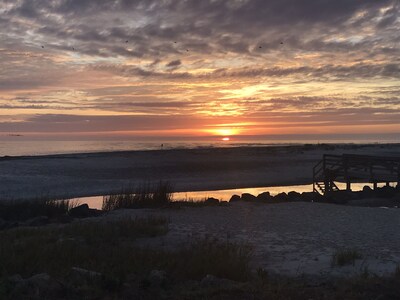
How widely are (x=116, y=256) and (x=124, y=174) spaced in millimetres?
28990

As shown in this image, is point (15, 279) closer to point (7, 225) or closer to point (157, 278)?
point (157, 278)

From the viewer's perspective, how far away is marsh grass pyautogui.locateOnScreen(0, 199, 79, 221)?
16594mm

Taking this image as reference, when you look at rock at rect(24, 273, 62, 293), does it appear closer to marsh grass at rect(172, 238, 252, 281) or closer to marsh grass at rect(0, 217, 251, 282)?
marsh grass at rect(0, 217, 251, 282)

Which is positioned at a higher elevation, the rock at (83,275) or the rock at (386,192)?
the rock at (386,192)

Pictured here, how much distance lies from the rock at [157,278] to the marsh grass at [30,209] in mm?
10237

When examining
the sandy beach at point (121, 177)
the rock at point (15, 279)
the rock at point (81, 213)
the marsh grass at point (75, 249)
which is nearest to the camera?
the rock at point (15, 279)

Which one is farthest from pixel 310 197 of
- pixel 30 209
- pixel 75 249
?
pixel 75 249

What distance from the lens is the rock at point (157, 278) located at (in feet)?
23.3

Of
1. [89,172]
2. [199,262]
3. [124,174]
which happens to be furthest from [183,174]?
[199,262]

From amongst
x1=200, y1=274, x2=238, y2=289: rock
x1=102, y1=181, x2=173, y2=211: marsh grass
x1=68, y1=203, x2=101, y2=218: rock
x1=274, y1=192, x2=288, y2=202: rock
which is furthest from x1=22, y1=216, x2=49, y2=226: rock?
x1=274, y1=192, x2=288, y2=202: rock

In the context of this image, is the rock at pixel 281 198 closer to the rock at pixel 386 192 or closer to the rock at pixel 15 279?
the rock at pixel 386 192

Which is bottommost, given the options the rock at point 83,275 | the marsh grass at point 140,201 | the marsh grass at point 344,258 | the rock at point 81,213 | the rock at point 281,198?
the rock at point 83,275

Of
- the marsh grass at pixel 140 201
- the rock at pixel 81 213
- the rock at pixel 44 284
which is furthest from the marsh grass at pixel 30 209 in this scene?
the rock at pixel 44 284

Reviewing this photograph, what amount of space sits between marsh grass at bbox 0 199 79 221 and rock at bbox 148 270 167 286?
1024 centimetres
